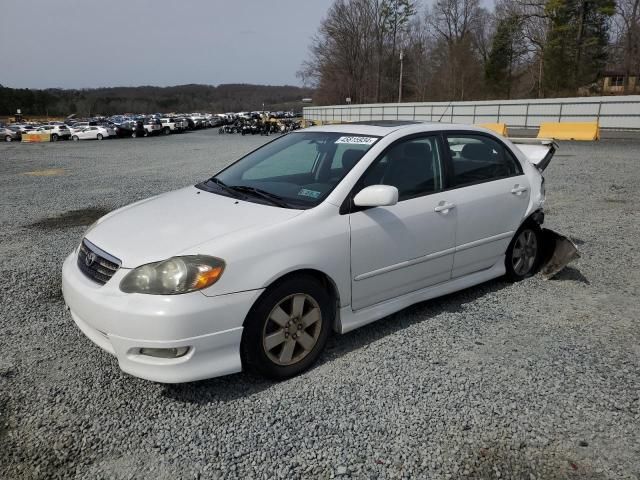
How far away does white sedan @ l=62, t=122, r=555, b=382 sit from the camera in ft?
9.18

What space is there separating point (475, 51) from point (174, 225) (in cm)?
6353

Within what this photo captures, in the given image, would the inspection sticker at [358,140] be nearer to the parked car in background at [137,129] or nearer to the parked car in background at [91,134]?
the parked car in background at [91,134]

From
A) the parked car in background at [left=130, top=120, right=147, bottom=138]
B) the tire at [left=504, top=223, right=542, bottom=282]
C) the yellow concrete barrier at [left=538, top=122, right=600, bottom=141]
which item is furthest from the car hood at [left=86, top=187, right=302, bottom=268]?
the parked car in background at [left=130, top=120, right=147, bottom=138]

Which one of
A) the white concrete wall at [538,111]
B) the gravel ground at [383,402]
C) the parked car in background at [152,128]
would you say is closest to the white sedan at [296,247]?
the gravel ground at [383,402]

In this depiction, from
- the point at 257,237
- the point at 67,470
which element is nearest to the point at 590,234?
the point at 257,237

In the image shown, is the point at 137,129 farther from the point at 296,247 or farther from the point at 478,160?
the point at 296,247

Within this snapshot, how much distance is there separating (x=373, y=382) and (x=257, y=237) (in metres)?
1.15

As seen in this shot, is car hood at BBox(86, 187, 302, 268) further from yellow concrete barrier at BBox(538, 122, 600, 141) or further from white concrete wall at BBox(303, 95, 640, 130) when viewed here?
yellow concrete barrier at BBox(538, 122, 600, 141)

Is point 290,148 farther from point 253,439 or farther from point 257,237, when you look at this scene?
point 253,439

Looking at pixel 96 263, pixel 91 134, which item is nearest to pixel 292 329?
pixel 96 263

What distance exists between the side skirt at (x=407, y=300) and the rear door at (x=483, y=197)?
0.22 feet

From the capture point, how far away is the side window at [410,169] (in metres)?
3.62

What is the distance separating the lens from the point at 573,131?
Result: 2256 centimetres

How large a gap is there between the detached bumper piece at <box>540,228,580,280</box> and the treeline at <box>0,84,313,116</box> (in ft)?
438
